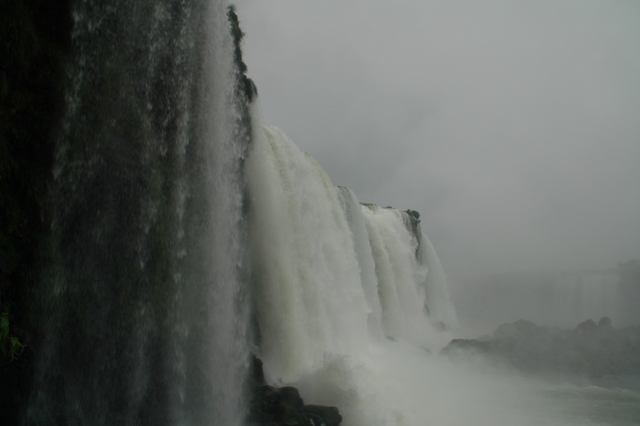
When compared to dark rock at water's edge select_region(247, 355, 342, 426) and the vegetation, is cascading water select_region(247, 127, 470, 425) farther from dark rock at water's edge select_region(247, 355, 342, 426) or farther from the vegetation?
the vegetation

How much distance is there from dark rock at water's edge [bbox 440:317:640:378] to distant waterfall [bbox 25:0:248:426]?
45.6 ft

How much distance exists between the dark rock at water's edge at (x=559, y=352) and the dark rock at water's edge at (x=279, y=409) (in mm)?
11459

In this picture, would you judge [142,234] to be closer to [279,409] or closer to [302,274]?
[279,409]

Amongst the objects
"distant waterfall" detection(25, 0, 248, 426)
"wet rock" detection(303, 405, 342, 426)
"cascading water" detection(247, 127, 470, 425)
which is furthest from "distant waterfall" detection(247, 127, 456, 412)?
"distant waterfall" detection(25, 0, 248, 426)

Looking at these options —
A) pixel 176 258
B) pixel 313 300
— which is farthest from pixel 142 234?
pixel 313 300

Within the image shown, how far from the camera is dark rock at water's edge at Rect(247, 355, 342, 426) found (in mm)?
7742

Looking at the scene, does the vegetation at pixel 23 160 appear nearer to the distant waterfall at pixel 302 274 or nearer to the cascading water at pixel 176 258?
the cascading water at pixel 176 258

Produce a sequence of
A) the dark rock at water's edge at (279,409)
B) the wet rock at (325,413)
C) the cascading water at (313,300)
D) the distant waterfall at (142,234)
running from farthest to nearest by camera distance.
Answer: the cascading water at (313,300)
the wet rock at (325,413)
the dark rock at water's edge at (279,409)
the distant waterfall at (142,234)

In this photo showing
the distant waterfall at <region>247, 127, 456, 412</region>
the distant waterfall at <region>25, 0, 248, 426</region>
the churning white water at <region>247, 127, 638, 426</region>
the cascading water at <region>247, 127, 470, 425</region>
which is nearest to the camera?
the distant waterfall at <region>25, 0, 248, 426</region>

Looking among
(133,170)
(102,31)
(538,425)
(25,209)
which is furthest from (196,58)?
(538,425)

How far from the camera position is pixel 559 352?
19.5 metres

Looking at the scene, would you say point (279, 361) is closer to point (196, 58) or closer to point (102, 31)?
point (196, 58)

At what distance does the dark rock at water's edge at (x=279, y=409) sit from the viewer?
25.4ft

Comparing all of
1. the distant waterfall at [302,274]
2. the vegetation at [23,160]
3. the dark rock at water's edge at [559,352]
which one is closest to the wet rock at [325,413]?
the distant waterfall at [302,274]
